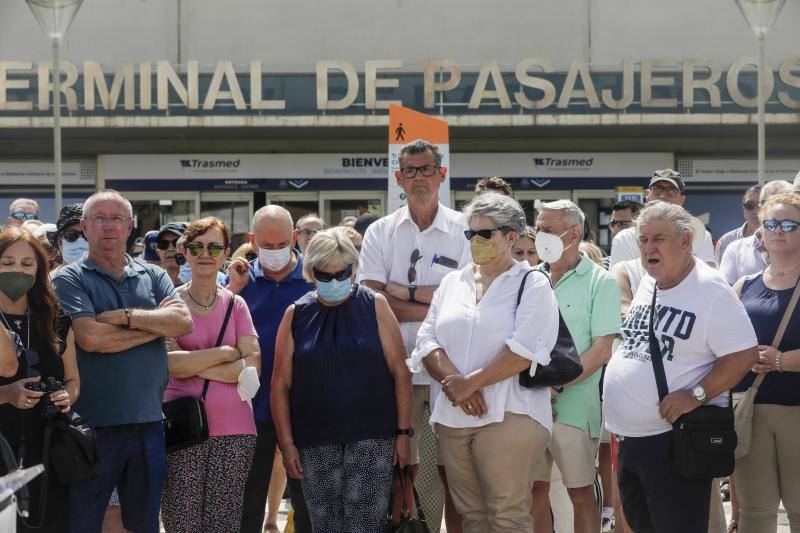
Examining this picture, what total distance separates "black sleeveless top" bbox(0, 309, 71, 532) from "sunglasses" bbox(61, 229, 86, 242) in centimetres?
208

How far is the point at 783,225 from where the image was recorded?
16.8 feet

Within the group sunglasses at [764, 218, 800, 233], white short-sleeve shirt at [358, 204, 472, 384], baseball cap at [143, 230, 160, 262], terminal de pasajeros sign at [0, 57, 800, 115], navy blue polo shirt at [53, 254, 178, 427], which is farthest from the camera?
terminal de pasajeros sign at [0, 57, 800, 115]

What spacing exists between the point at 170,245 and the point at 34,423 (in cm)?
→ 270

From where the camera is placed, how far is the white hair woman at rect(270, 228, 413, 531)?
16.3 ft

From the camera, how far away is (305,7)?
21531mm

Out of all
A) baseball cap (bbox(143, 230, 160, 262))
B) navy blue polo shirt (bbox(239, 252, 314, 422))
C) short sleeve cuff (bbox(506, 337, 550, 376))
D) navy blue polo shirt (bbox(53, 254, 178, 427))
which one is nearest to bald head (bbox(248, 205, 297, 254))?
navy blue polo shirt (bbox(239, 252, 314, 422))

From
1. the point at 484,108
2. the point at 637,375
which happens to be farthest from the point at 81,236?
the point at 484,108

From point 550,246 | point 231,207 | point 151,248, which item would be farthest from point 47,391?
point 231,207

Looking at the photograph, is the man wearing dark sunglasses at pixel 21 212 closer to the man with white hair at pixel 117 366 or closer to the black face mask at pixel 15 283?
the man with white hair at pixel 117 366

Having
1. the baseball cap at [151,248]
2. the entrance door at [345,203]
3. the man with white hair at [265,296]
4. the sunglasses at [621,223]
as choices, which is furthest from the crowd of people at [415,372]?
the entrance door at [345,203]

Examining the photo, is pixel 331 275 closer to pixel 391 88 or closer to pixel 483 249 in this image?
pixel 483 249

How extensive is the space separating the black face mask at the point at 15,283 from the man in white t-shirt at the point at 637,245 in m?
3.80

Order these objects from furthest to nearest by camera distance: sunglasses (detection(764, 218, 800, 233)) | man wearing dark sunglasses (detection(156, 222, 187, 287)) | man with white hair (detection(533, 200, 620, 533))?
man wearing dark sunglasses (detection(156, 222, 187, 287)) → man with white hair (detection(533, 200, 620, 533)) → sunglasses (detection(764, 218, 800, 233))

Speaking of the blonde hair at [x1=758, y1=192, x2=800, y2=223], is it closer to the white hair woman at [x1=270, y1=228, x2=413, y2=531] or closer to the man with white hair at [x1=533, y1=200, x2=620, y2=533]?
the man with white hair at [x1=533, y1=200, x2=620, y2=533]
